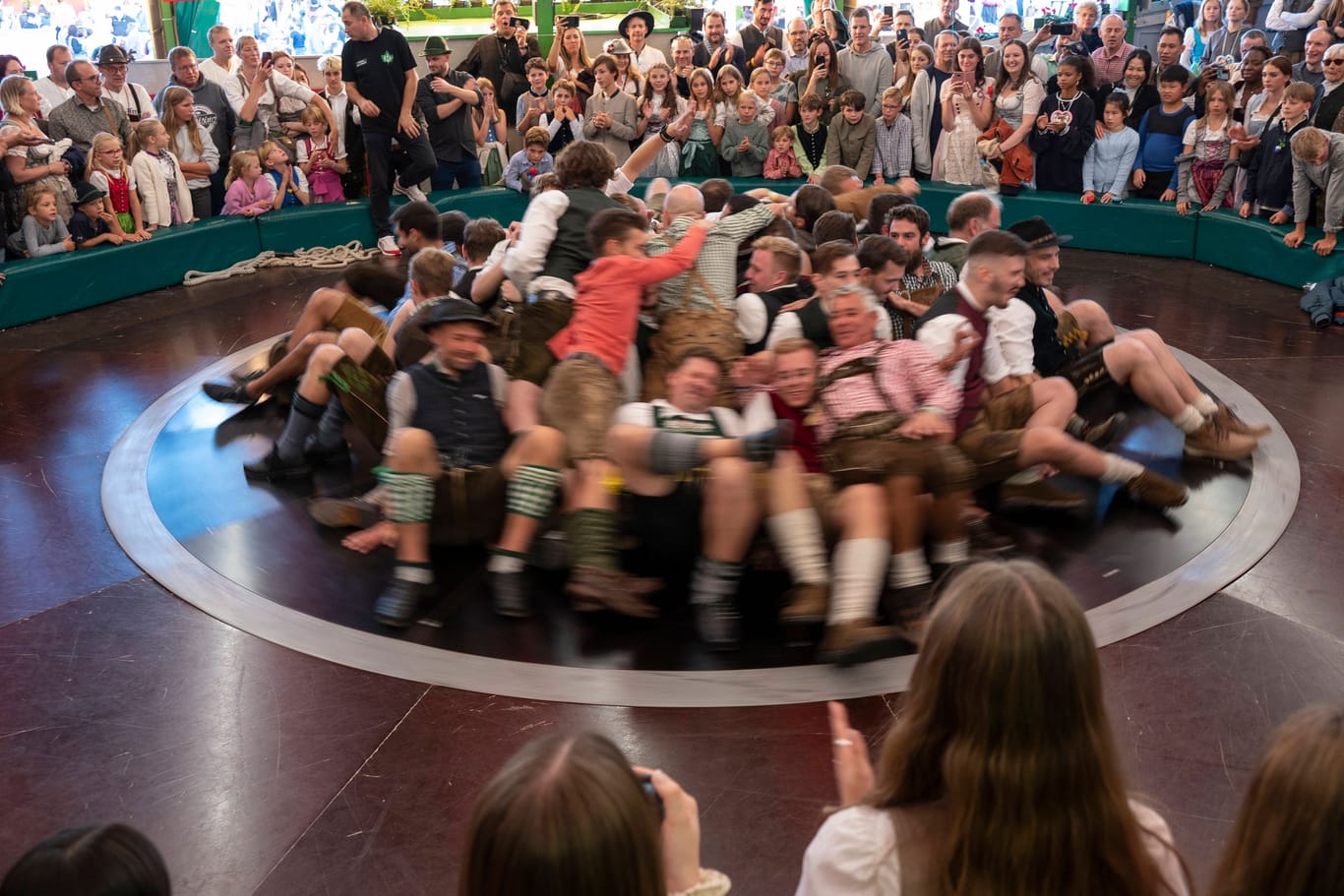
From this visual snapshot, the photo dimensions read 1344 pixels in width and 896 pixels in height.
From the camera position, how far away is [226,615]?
365 cm

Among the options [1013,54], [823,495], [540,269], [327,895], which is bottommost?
[327,895]

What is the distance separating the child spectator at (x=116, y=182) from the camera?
781 centimetres

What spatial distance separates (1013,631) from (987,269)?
2.67m

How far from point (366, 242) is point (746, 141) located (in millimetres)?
3278

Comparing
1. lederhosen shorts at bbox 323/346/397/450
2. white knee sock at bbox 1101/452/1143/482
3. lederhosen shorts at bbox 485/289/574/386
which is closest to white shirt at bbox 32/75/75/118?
lederhosen shorts at bbox 323/346/397/450

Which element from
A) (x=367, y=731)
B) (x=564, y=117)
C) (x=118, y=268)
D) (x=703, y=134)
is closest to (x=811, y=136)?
(x=703, y=134)

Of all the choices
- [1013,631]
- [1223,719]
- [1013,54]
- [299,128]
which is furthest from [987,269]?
[299,128]

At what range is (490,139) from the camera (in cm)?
1041

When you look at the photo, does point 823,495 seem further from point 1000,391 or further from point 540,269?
point 540,269

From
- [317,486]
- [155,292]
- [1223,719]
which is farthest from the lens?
[155,292]

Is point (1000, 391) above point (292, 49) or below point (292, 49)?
below

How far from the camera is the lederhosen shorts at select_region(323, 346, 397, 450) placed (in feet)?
14.6

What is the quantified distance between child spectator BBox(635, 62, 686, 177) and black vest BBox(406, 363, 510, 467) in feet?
21.5

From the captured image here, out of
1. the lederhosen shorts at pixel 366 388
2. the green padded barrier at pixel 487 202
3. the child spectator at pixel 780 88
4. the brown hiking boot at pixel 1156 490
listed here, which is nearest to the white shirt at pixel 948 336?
the brown hiking boot at pixel 1156 490
